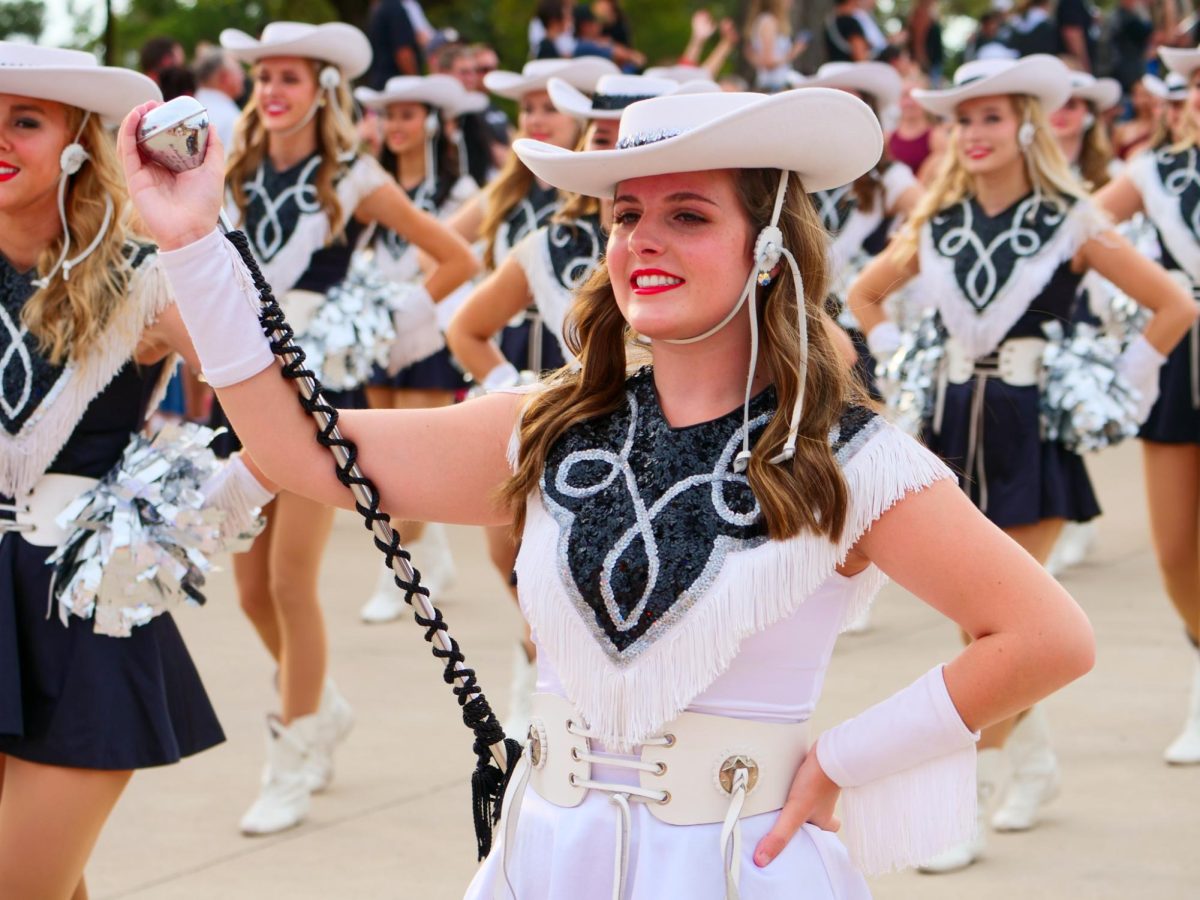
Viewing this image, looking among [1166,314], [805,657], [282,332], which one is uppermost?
[282,332]

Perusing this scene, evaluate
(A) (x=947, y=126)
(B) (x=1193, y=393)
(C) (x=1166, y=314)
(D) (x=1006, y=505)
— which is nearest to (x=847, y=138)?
(D) (x=1006, y=505)

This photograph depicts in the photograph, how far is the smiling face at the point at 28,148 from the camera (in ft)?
12.1

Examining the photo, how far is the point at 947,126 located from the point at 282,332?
348 inches

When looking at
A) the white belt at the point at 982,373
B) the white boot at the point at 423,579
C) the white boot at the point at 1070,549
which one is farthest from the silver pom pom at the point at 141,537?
the white boot at the point at 1070,549

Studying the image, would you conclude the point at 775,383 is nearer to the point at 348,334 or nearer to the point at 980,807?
the point at 980,807

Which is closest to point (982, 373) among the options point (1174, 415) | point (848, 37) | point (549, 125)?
point (1174, 415)

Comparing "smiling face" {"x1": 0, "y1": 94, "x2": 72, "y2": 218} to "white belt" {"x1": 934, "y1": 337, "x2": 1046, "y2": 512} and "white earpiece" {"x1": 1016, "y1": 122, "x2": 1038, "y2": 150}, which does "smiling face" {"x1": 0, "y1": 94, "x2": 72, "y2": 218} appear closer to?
"white belt" {"x1": 934, "y1": 337, "x2": 1046, "y2": 512}

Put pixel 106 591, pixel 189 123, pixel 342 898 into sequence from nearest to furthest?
pixel 189 123 → pixel 106 591 → pixel 342 898

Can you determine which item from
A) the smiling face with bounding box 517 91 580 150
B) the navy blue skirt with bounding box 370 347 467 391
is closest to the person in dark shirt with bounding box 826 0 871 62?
the navy blue skirt with bounding box 370 347 467 391

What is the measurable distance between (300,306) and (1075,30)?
31.7 feet

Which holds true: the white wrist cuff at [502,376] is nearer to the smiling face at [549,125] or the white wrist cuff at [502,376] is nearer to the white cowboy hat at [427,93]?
the smiling face at [549,125]

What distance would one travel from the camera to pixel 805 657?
2.59 m

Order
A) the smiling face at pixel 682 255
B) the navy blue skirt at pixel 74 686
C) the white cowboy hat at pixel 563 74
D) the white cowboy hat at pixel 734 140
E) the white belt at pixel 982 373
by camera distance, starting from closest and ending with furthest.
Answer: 1. the white cowboy hat at pixel 734 140
2. the smiling face at pixel 682 255
3. the navy blue skirt at pixel 74 686
4. the white belt at pixel 982 373
5. the white cowboy hat at pixel 563 74

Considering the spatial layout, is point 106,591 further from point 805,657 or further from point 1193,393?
point 1193,393
